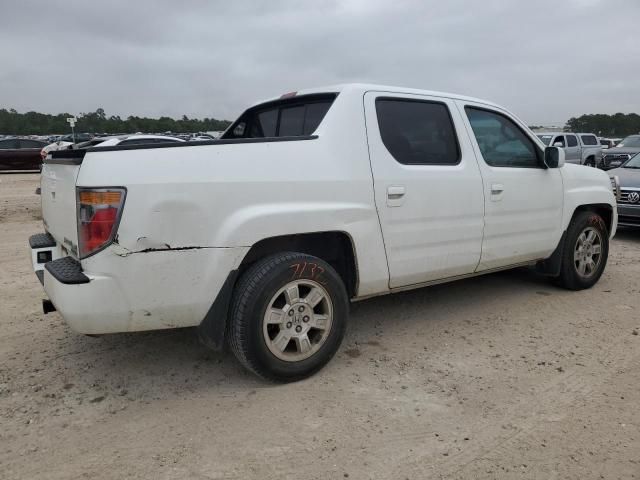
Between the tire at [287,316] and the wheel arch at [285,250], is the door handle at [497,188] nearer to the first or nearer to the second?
the wheel arch at [285,250]

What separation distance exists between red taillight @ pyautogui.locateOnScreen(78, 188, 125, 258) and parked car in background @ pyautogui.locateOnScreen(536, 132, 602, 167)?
766 inches

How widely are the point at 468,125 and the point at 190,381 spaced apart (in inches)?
111

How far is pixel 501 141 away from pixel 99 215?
3.28 metres

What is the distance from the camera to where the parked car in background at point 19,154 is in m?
21.7

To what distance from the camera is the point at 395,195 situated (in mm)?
3609

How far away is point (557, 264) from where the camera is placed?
507cm

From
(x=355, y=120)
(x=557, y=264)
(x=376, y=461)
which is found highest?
(x=355, y=120)

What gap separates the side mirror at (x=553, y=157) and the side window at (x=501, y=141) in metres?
0.08

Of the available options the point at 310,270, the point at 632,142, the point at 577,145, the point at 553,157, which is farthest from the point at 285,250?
the point at 577,145

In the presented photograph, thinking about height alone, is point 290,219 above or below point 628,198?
above

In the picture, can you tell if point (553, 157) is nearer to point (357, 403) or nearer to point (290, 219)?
point (290, 219)

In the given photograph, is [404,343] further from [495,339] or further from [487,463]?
[487,463]

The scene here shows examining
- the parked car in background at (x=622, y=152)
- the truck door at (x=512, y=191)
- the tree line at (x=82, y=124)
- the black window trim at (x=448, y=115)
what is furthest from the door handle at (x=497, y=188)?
the tree line at (x=82, y=124)

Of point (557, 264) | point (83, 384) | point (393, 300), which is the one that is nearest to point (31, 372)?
point (83, 384)
